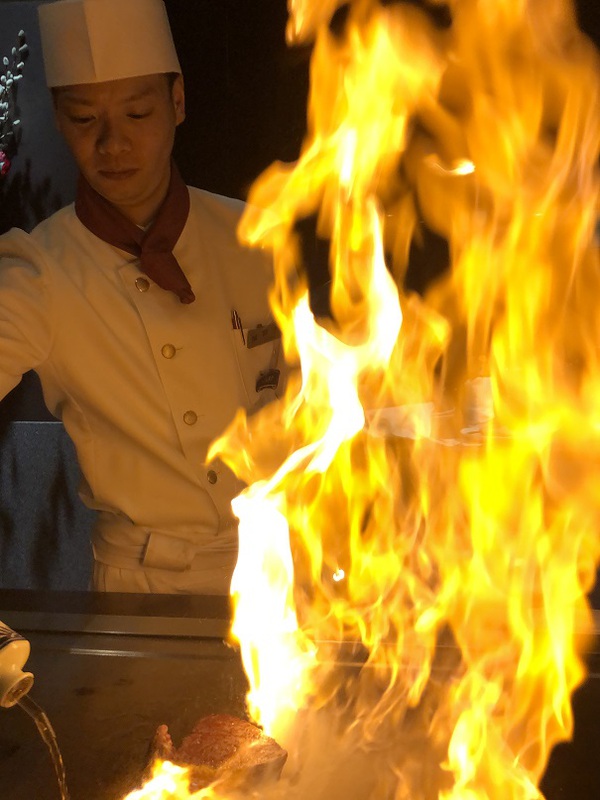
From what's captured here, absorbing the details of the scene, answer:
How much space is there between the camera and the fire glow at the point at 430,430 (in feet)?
4.66

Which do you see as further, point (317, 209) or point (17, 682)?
point (317, 209)

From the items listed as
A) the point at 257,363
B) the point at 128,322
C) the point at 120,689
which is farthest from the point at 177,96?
the point at 120,689

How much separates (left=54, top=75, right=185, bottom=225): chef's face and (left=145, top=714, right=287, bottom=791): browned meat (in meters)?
1.12

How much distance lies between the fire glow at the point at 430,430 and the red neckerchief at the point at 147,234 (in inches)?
10.0

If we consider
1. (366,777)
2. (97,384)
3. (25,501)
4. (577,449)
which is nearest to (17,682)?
(366,777)

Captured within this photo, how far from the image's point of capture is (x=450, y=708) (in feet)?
4.64

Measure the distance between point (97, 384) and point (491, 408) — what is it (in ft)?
4.97

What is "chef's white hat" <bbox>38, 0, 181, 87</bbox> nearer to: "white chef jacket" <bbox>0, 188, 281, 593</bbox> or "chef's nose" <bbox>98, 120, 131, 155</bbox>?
"chef's nose" <bbox>98, 120, 131, 155</bbox>

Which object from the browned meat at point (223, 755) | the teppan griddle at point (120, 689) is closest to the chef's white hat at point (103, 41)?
the teppan griddle at point (120, 689)

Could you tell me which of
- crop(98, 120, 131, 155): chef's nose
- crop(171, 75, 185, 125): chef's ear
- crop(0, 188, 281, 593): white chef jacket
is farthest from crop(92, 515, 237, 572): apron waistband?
crop(171, 75, 185, 125): chef's ear

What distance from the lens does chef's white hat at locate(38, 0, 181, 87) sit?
1.94 m

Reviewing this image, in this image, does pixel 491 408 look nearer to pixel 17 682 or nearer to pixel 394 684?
pixel 394 684

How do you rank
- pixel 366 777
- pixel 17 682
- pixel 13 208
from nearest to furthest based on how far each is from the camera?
pixel 17 682 < pixel 366 777 < pixel 13 208

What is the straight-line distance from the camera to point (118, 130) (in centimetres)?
191
